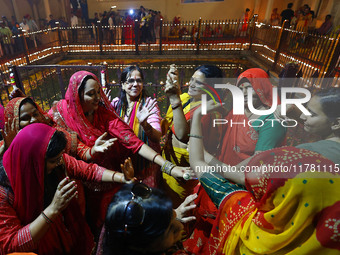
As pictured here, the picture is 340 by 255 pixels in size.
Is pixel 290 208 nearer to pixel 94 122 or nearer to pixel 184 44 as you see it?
pixel 94 122

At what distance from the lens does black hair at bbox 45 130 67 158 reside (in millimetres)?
1345

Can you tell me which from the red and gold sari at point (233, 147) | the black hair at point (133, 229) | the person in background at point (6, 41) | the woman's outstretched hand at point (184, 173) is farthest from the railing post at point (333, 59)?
the person in background at point (6, 41)

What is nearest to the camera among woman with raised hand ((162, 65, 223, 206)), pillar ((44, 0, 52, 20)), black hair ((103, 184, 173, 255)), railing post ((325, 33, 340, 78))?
black hair ((103, 184, 173, 255))

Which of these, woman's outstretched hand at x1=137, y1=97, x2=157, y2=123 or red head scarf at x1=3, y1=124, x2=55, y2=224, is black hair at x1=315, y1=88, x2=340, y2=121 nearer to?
woman's outstretched hand at x1=137, y1=97, x2=157, y2=123

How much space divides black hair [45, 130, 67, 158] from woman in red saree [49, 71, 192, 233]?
25.9 inches

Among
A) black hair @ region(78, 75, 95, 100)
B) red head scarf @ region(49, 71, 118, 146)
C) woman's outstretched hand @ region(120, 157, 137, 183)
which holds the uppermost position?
black hair @ region(78, 75, 95, 100)

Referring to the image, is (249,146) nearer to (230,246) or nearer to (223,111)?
(223,111)

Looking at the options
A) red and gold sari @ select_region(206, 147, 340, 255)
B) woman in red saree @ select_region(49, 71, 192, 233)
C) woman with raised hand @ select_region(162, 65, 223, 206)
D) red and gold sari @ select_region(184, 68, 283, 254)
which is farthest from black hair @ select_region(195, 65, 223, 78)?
red and gold sari @ select_region(206, 147, 340, 255)

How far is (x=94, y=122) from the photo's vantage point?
221 centimetres

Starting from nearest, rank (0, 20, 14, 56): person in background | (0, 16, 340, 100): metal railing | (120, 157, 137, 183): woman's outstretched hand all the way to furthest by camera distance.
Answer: (120, 157, 137, 183): woman's outstretched hand → (0, 16, 340, 100): metal railing → (0, 20, 14, 56): person in background

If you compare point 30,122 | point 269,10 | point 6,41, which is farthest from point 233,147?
point 269,10

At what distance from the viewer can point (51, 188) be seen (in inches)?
60.5

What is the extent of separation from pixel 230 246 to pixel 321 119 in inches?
42.0

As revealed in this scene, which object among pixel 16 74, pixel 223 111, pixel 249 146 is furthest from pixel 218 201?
pixel 16 74
